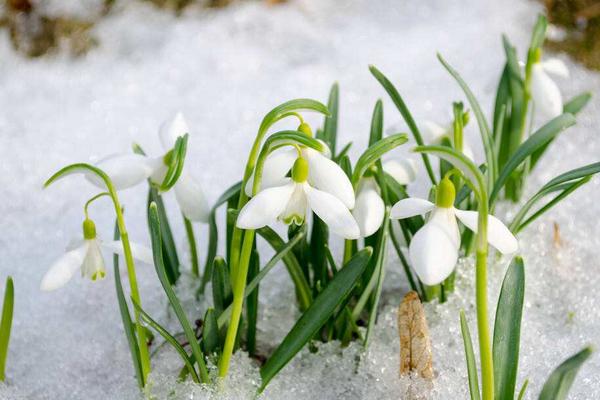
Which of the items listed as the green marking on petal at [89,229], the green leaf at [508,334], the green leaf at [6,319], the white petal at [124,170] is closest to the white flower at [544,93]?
the green leaf at [508,334]

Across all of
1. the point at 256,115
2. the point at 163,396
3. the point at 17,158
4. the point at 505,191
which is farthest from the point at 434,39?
the point at 163,396

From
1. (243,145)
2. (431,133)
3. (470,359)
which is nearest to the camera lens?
(470,359)

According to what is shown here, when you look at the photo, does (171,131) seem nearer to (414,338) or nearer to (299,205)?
(299,205)

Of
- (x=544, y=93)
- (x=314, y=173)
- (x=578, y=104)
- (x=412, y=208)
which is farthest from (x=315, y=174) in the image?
(x=578, y=104)

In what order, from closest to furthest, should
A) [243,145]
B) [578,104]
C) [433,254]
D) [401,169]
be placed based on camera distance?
[433,254] < [401,169] < [578,104] < [243,145]

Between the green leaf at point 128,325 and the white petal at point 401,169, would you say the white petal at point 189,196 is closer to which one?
the green leaf at point 128,325

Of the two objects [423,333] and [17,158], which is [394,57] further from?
[423,333]
